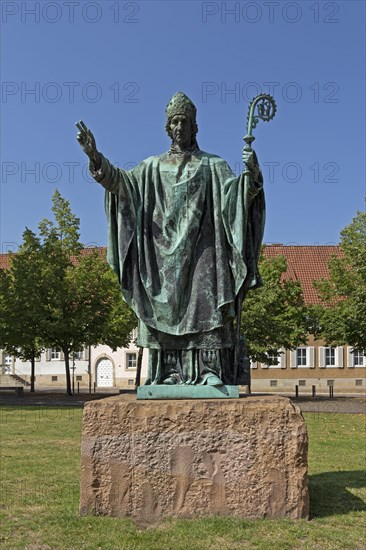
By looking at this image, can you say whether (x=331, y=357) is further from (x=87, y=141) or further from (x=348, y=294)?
(x=87, y=141)

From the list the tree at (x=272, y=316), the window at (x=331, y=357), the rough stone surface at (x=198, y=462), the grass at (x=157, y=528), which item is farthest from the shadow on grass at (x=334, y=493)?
the window at (x=331, y=357)

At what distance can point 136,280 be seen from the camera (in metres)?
6.44

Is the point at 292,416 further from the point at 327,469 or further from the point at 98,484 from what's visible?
the point at 327,469

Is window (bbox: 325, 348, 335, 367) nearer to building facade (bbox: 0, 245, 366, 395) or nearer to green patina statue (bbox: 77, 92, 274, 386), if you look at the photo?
building facade (bbox: 0, 245, 366, 395)

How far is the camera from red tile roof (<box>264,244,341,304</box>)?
150 feet

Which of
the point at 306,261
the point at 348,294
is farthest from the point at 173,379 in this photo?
the point at 306,261

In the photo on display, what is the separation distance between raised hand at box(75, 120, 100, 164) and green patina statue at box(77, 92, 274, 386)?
18mm

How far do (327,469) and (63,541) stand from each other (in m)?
5.00

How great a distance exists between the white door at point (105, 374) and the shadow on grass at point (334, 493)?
38.3 meters

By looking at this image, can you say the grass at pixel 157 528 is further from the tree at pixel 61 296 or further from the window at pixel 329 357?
the window at pixel 329 357

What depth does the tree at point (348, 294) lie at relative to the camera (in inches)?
1080

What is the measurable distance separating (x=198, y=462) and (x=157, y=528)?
24.9 inches

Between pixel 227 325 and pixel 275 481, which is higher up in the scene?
pixel 227 325

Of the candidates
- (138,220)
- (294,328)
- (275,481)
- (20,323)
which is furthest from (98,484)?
(294,328)
